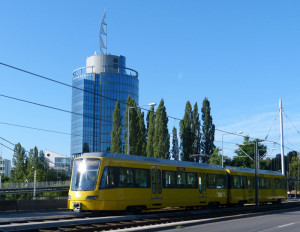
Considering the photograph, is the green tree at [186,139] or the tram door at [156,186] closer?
the tram door at [156,186]

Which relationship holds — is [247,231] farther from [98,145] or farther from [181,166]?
[98,145]

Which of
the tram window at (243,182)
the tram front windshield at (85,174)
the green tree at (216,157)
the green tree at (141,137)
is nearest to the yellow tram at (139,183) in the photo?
the tram front windshield at (85,174)

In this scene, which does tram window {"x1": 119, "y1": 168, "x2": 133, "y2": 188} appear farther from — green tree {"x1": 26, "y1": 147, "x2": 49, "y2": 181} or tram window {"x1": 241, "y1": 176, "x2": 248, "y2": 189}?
green tree {"x1": 26, "y1": 147, "x2": 49, "y2": 181}

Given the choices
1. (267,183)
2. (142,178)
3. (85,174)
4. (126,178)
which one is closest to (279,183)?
(267,183)

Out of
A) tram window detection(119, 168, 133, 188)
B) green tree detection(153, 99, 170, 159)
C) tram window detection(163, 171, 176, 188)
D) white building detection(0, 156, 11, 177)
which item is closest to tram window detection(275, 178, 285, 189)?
tram window detection(163, 171, 176, 188)

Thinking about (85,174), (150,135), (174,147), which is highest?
(150,135)

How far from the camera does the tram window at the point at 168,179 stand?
2407 centimetres

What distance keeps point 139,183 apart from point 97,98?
11129 cm

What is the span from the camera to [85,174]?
67.4 feet

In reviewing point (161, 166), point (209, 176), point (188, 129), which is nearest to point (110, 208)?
point (161, 166)

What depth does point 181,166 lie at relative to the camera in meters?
26.0

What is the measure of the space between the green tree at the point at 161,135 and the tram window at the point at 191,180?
37133mm

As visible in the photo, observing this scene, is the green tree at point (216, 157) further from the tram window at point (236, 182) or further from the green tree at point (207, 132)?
the tram window at point (236, 182)

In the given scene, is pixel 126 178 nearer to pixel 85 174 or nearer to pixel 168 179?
pixel 85 174
